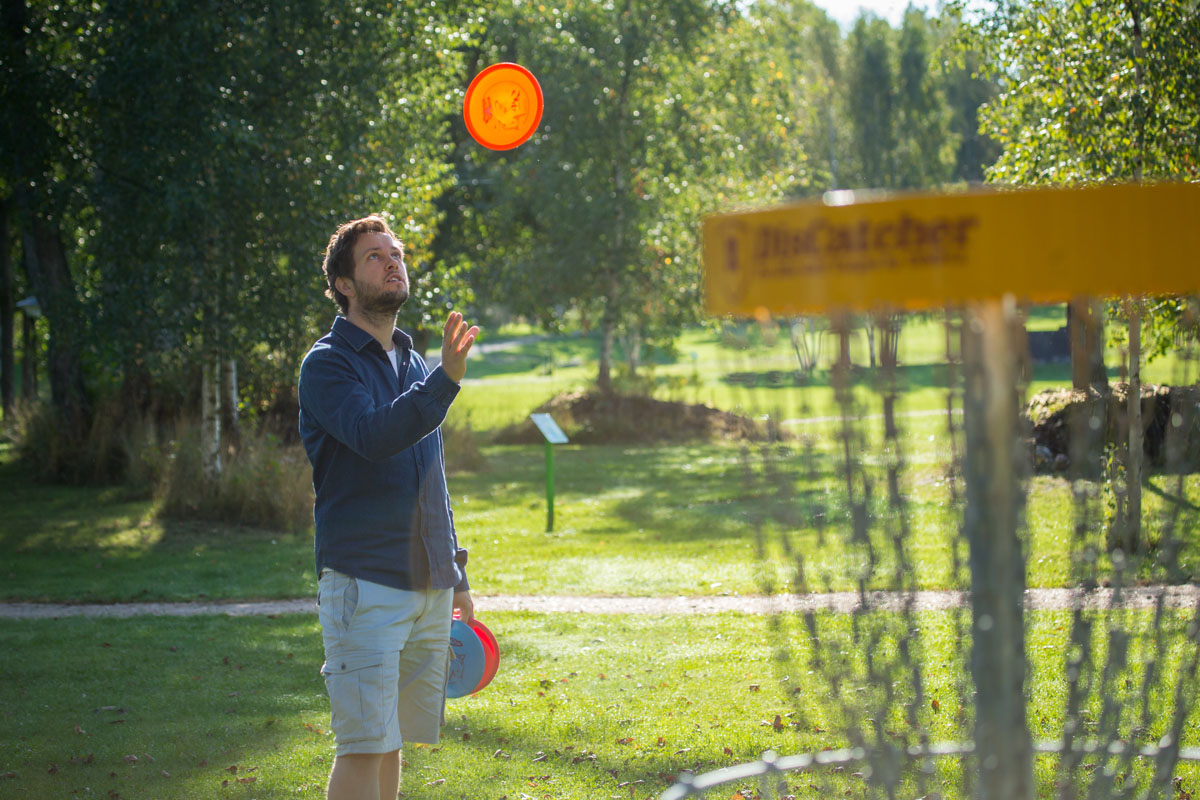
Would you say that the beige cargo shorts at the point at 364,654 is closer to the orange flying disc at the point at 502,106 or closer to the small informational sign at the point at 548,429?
the orange flying disc at the point at 502,106

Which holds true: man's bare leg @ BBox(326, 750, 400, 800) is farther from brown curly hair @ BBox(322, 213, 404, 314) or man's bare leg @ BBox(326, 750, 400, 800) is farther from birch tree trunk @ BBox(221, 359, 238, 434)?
birch tree trunk @ BBox(221, 359, 238, 434)

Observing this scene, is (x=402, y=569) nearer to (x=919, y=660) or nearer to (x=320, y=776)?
(x=919, y=660)

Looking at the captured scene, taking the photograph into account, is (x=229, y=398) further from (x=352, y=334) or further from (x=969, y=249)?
(x=969, y=249)

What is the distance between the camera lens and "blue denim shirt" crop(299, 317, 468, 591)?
3303 mm

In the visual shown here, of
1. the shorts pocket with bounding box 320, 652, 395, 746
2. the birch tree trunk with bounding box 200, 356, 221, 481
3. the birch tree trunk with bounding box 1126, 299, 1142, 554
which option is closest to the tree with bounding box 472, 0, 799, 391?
the birch tree trunk with bounding box 200, 356, 221, 481

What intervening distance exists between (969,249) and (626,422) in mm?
21583

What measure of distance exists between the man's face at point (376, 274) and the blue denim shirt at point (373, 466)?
10 cm

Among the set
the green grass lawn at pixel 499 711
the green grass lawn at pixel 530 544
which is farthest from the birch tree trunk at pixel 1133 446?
the green grass lawn at pixel 530 544

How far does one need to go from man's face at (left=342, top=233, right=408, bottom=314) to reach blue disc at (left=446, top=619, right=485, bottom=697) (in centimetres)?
110

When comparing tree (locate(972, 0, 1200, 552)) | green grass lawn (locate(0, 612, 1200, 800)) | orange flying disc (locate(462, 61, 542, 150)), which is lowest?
green grass lawn (locate(0, 612, 1200, 800))

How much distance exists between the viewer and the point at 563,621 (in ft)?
27.2

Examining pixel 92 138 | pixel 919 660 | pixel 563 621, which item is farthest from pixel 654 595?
pixel 92 138

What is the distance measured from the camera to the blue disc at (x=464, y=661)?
13.0ft

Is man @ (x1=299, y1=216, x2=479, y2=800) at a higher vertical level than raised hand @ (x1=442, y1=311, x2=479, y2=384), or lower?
lower
